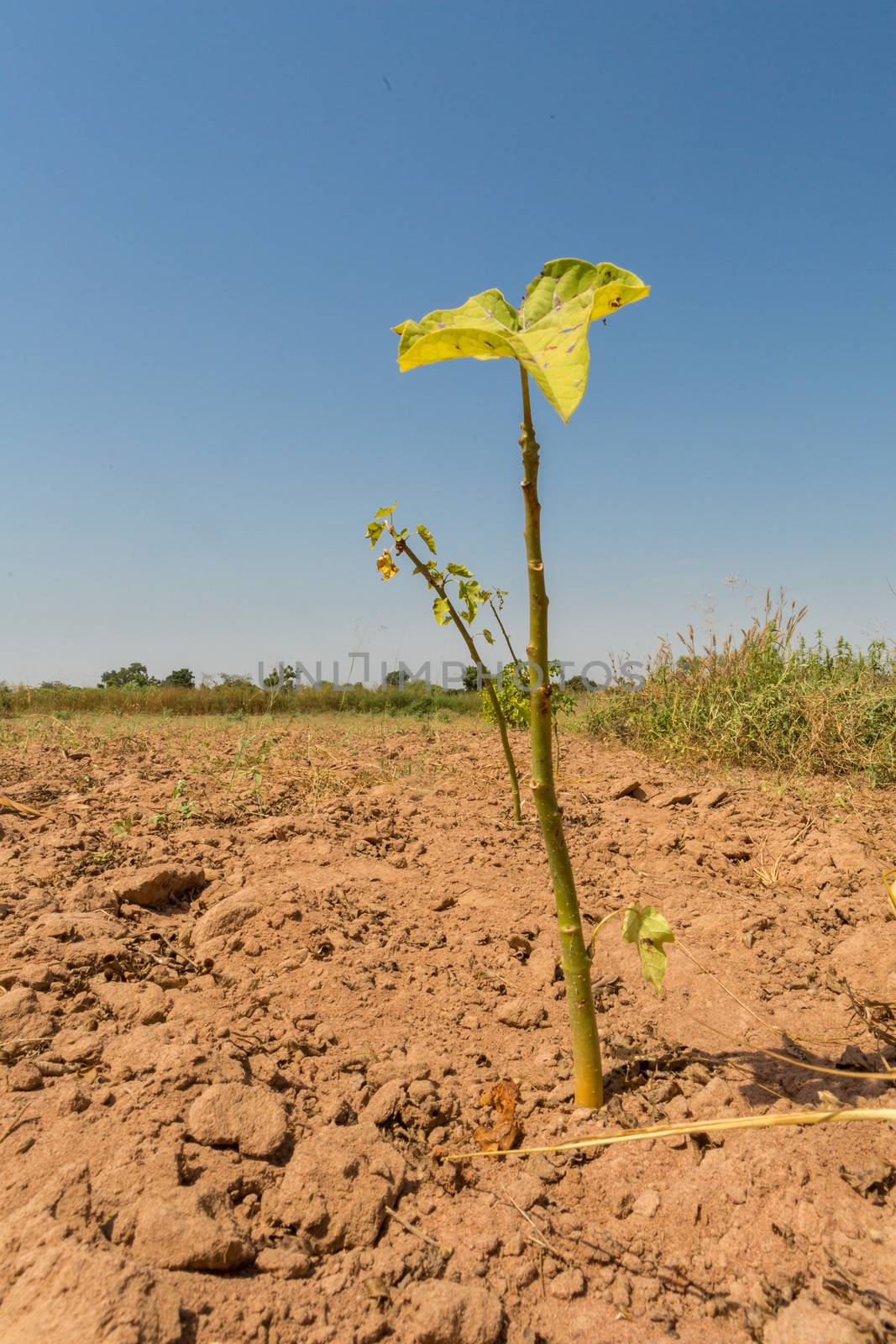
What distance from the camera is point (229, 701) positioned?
512 inches

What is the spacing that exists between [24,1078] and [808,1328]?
155 cm

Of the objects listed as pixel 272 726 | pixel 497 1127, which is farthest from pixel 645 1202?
pixel 272 726

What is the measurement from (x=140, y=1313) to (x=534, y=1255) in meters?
0.66

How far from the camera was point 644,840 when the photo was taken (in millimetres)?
3785

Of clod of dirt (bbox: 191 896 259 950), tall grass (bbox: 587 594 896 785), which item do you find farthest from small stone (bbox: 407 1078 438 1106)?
tall grass (bbox: 587 594 896 785)

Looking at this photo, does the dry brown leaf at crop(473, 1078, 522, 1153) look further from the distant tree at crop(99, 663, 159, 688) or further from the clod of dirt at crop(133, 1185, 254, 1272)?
the distant tree at crop(99, 663, 159, 688)

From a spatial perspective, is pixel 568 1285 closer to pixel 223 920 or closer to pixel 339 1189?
pixel 339 1189

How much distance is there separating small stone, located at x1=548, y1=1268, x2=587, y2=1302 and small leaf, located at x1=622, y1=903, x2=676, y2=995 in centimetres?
50

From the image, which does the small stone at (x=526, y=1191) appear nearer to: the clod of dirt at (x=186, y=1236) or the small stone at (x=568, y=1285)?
the small stone at (x=568, y=1285)

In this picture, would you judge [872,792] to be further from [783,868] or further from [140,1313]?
[140,1313]

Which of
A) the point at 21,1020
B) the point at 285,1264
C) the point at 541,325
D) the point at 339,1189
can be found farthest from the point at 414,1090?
the point at 541,325

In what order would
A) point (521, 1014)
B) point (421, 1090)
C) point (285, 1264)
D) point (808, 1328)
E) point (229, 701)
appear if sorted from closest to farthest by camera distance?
point (808, 1328) → point (285, 1264) → point (421, 1090) → point (521, 1014) → point (229, 701)

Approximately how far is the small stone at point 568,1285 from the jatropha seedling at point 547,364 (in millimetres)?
450

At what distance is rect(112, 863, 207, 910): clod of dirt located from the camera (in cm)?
278
